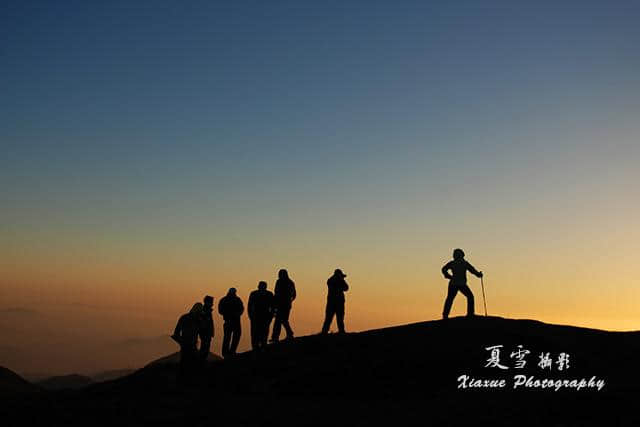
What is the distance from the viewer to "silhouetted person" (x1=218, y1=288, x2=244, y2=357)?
21.1 meters

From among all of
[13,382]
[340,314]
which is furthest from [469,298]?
[13,382]

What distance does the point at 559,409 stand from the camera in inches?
457

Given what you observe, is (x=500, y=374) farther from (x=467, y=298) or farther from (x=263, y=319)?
(x=263, y=319)

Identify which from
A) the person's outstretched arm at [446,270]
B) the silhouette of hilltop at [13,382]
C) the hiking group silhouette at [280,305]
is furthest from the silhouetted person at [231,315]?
the silhouette of hilltop at [13,382]

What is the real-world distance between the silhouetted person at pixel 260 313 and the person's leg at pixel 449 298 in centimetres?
645

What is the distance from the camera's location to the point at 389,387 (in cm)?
1541

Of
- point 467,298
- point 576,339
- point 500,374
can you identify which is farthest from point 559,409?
point 467,298

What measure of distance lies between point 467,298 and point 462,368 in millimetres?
5292

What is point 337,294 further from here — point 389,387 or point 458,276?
point 389,387

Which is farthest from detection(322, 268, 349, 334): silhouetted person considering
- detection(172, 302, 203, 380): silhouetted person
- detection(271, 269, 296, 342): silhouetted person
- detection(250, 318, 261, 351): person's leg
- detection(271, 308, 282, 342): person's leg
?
detection(172, 302, 203, 380): silhouetted person

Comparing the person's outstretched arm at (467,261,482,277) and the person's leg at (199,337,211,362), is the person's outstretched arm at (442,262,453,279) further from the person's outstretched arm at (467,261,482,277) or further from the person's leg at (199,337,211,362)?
the person's leg at (199,337,211,362)

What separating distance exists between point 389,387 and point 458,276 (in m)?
6.55

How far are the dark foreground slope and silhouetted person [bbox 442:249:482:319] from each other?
873mm

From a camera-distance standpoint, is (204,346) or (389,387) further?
(204,346)
